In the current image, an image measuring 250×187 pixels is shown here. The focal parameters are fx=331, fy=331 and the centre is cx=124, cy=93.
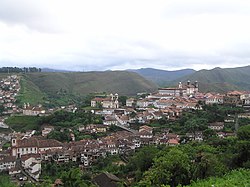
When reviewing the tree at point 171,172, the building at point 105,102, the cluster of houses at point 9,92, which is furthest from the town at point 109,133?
the tree at point 171,172

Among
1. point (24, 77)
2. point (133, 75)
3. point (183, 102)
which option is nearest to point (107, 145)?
point (183, 102)

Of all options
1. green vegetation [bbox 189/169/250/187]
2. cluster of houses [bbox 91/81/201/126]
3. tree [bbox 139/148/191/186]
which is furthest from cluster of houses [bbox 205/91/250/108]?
green vegetation [bbox 189/169/250/187]

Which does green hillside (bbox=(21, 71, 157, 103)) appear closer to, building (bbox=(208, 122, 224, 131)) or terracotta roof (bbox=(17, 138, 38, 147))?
terracotta roof (bbox=(17, 138, 38, 147))

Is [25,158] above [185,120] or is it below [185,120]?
below

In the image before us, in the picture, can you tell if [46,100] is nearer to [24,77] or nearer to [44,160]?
[24,77]

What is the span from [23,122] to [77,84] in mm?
53093

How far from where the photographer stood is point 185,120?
4078cm

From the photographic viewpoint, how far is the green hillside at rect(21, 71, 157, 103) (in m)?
81.8

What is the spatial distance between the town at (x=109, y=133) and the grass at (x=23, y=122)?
2.38 ft

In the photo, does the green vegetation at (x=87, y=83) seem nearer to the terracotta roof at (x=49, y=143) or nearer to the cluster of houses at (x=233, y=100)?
the cluster of houses at (x=233, y=100)

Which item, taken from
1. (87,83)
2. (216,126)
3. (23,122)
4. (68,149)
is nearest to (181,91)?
(216,126)

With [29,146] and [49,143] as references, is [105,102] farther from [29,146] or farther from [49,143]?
[29,146]

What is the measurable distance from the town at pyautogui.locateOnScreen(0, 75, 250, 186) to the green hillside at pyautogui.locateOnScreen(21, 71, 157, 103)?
2237 centimetres

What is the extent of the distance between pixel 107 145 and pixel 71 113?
15593 millimetres
